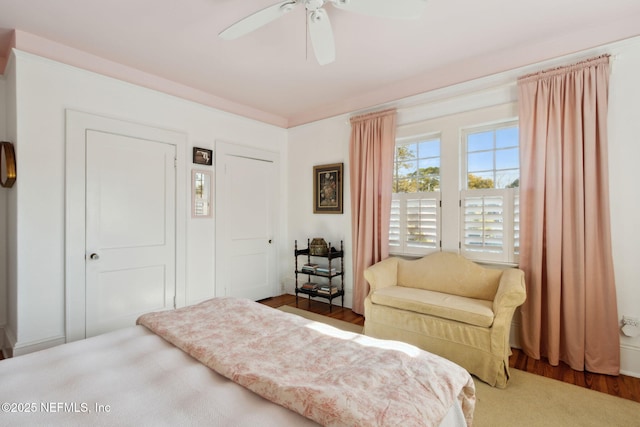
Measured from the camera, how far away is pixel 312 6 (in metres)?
1.80

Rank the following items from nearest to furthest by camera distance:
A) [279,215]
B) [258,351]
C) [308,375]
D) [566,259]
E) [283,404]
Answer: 1. [283,404]
2. [308,375]
3. [258,351]
4. [566,259]
5. [279,215]

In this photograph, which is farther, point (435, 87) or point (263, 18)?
point (435, 87)

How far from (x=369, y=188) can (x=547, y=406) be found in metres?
2.37

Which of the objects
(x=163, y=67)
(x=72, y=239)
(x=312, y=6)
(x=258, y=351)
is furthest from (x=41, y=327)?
(x=312, y=6)

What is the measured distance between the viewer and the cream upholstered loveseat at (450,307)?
224cm

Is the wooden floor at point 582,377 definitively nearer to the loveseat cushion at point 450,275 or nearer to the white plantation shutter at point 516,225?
the loveseat cushion at point 450,275

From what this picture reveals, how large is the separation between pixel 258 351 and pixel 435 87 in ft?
9.79

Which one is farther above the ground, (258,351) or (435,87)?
(435,87)

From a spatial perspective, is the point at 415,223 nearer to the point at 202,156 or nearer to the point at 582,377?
the point at 582,377

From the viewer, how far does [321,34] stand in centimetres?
196

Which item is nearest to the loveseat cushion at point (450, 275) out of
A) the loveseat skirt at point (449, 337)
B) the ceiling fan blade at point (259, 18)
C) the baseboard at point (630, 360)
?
the loveseat skirt at point (449, 337)

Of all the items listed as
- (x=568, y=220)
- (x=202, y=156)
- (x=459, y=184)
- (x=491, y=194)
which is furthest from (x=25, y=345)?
(x=568, y=220)

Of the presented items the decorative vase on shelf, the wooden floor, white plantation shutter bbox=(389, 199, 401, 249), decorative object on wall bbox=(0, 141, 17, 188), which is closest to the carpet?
the wooden floor

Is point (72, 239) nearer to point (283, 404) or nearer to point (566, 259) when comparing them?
point (283, 404)
